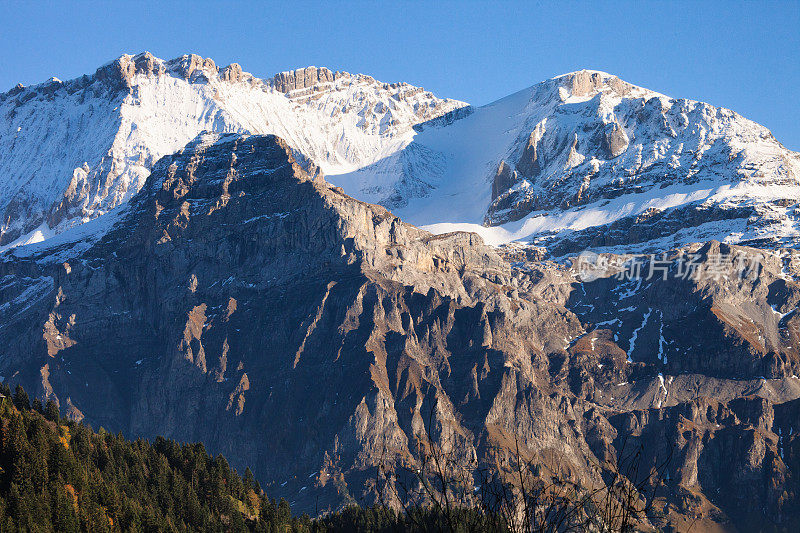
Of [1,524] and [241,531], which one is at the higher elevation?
[1,524]

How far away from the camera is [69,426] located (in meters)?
122

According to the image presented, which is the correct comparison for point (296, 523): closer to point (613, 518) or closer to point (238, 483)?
point (238, 483)

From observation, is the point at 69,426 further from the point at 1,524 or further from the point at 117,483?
the point at 1,524

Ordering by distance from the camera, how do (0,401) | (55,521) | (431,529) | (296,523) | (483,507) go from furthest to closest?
1. (431,529)
2. (296,523)
3. (0,401)
4. (55,521)
5. (483,507)

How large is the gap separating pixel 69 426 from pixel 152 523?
26762 millimetres

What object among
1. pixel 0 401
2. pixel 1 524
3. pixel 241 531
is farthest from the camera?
pixel 241 531

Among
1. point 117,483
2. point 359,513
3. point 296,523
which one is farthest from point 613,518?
point 359,513

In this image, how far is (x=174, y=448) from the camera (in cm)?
13325

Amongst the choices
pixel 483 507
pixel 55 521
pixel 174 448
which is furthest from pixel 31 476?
pixel 483 507

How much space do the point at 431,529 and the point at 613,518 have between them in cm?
11118

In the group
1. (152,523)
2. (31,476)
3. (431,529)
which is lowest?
(431,529)

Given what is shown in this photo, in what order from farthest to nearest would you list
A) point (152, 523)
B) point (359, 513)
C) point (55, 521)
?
1. point (359, 513)
2. point (152, 523)
3. point (55, 521)

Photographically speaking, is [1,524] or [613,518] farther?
[1,524]

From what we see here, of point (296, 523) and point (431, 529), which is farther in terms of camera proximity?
point (431, 529)
